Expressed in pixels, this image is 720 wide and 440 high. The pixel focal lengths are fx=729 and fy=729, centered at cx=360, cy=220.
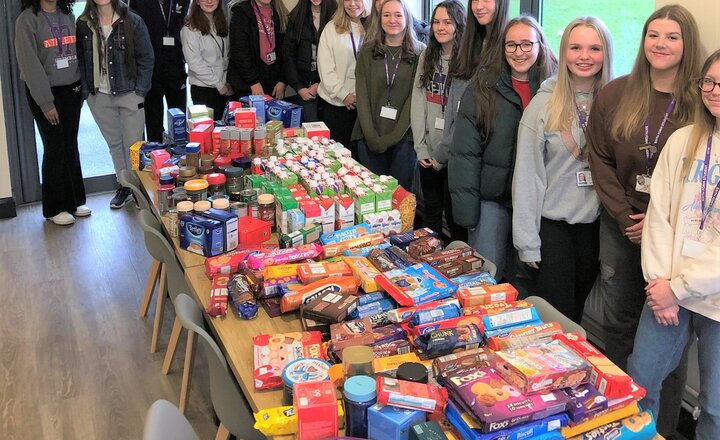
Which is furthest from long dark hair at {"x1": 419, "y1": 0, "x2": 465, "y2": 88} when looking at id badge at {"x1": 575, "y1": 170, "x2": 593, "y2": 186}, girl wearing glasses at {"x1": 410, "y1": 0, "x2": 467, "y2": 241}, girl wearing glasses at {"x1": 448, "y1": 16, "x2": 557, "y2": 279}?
id badge at {"x1": 575, "y1": 170, "x2": 593, "y2": 186}

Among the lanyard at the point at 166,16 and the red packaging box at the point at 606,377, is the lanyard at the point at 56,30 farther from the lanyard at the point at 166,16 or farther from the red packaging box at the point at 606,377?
the red packaging box at the point at 606,377

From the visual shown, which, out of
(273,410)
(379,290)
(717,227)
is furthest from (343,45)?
(273,410)

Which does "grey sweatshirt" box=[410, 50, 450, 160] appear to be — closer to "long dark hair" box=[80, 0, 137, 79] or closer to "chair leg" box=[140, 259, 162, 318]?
"chair leg" box=[140, 259, 162, 318]

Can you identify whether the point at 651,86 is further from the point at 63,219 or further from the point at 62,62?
the point at 63,219

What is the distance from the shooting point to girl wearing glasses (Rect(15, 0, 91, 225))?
5.11m

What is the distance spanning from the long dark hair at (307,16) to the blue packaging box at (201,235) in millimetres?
2583

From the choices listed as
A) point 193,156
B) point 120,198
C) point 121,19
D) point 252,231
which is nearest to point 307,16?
point 121,19

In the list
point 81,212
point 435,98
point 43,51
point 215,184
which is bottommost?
point 81,212

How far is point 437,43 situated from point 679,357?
85.9 inches

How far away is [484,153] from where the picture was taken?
343 centimetres

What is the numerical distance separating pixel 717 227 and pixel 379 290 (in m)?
1.14

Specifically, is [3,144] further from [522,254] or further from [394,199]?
[522,254]

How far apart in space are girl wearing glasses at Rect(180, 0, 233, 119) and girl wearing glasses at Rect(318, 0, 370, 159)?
0.95 metres

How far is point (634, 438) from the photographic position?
1.90 metres
